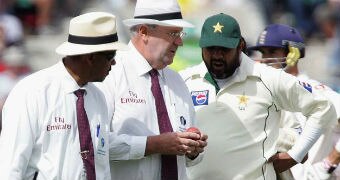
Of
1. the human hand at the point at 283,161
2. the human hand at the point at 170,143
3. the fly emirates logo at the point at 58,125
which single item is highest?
the fly emirates logo at the point at 58,125

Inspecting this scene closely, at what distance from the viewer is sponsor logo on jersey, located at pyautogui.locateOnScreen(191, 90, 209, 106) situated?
7336 millimetres

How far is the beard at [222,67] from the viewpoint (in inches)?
286

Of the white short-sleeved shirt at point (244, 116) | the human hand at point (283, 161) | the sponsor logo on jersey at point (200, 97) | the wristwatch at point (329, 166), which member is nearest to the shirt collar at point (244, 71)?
the white short-sleeved shirt at point (244, 116)

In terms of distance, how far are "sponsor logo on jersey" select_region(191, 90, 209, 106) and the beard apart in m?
0.15

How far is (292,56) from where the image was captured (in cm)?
852

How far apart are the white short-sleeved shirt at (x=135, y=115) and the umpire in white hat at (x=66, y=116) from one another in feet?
0.87

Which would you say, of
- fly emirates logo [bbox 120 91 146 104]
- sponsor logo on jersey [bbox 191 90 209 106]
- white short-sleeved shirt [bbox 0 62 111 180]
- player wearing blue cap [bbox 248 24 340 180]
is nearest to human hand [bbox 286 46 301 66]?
player wearing blue cap [bbox 248 24 340 180]

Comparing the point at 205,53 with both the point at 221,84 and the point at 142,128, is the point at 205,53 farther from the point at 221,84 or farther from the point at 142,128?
the point at 142,128

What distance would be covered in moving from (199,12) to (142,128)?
8.01 metres

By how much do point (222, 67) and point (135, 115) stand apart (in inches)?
44.5

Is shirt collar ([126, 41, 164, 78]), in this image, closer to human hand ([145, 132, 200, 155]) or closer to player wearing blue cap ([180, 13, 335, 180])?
human hand ([145, 132, 200, 155])

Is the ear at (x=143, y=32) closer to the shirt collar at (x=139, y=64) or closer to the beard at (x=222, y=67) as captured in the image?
the shirt collar at (x=139, y=64)

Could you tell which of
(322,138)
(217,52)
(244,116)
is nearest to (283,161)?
(244,116)

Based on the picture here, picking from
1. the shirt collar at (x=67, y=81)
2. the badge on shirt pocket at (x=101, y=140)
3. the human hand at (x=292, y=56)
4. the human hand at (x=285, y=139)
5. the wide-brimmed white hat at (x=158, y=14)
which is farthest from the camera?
the human hand at (x=292, y=56)
